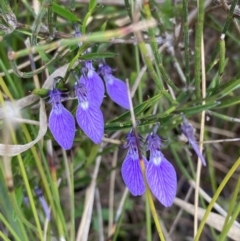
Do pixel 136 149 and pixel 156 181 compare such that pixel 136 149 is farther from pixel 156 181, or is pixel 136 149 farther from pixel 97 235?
pixel 97 235

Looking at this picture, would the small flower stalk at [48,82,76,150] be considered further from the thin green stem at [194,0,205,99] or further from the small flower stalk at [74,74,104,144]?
the thin green stem at [194,0,205,99]

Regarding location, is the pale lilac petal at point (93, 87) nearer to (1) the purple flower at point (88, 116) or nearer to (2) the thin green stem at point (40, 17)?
(1) the purple flower at point (88, 116)

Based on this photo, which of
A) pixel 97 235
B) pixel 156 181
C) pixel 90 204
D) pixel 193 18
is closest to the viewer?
pixel 156 181

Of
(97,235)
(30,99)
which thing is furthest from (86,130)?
(97,235)

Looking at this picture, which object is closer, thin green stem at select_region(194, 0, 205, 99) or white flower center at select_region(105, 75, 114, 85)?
thin green stem at select_region(194, 0, 205, 99)

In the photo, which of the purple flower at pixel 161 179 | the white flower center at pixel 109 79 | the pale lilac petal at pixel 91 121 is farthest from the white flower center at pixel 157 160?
the white flower center at pixel 109 79

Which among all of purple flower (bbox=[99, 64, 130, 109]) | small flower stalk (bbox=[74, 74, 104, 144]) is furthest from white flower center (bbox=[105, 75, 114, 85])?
small flower stalk (bbox=[74, 74, 104, 144])

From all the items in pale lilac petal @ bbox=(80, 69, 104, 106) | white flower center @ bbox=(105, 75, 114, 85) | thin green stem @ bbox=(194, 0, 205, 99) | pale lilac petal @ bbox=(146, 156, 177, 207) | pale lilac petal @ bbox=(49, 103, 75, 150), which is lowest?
pale lilac petal @ bbox=(146, 156, 177, 207)
